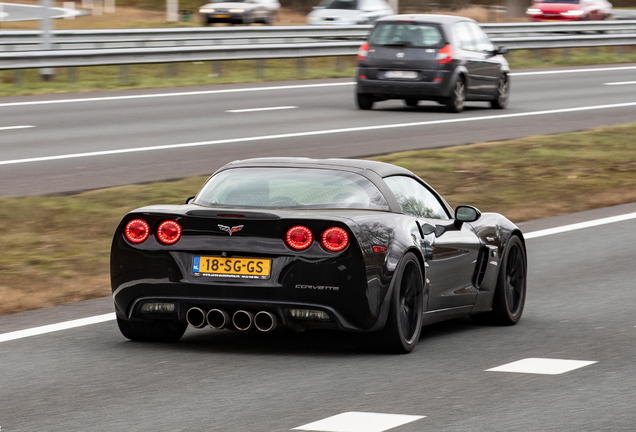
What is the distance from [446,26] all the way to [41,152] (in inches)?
378

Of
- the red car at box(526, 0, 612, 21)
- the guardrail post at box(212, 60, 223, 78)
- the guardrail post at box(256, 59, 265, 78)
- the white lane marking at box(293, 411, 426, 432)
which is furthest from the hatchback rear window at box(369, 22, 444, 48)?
the red car at box(526, 0, 612, 21)

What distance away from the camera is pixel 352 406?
20.3 ft

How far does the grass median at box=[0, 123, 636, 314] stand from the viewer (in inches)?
412

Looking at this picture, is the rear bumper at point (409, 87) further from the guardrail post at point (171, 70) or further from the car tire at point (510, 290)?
the car tire at point (510, 290)

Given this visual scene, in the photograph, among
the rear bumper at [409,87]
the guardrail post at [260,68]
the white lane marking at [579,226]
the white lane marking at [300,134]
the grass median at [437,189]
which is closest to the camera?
the grass median at [437,189]

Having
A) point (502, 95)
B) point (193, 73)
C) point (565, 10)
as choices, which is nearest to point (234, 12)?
point (565, 10)

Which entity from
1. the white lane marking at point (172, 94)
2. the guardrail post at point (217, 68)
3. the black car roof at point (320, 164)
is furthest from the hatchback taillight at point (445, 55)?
the black car roof at point (320, 164)

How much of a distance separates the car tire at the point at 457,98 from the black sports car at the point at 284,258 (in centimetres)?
1772

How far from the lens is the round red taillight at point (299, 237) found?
725cm

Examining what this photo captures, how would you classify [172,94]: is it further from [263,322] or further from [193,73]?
[263,322]

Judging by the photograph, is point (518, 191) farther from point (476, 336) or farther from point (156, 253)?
point (156, 253)

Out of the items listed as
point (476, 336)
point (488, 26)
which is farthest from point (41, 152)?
point (488, 26)

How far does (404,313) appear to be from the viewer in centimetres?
766

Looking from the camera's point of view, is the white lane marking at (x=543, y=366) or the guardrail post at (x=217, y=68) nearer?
the white lane marking at (x=543, y=366)
